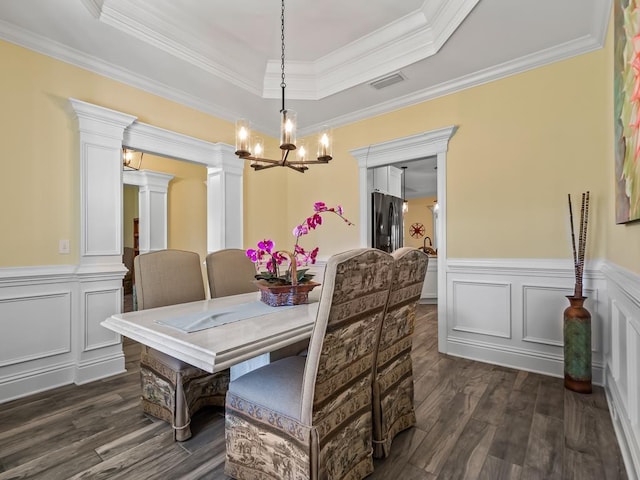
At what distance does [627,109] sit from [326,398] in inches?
77.2

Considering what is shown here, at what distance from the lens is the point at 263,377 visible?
1411 millimetres

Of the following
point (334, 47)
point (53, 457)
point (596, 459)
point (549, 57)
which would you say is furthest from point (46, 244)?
point (549, 57)

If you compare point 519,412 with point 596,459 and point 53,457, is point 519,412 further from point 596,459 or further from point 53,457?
point 53,457

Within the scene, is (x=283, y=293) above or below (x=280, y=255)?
below

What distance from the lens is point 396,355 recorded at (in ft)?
5.47

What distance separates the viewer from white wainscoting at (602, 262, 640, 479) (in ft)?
4.39

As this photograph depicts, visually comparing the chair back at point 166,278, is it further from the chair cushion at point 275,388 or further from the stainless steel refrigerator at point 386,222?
the stainless steel refrigerator at point 386,222

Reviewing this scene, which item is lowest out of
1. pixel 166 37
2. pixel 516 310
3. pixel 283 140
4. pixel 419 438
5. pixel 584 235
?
pixel 419 438

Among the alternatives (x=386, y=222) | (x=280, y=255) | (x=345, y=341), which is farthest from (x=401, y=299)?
(x=386, y=222)

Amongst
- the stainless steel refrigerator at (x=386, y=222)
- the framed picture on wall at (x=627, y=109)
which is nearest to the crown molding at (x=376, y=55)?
the framed picture on wall at (x=627, y=109)

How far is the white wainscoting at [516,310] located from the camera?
8.07 ft

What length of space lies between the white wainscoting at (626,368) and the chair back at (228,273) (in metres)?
2.08

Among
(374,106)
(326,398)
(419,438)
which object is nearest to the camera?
(326,398)

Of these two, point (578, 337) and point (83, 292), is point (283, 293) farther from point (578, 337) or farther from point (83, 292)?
point (578, 337)
